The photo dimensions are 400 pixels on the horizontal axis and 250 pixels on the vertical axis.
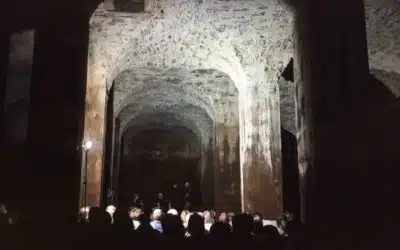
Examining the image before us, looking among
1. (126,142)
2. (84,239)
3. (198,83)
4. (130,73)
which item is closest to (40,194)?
(84,239)

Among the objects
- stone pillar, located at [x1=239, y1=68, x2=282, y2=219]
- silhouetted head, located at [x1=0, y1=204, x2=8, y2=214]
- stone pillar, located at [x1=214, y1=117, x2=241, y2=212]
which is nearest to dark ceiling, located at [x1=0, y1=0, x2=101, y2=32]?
silhouetted head, located at [x1=0, y1=204, x2=8, y2=214]

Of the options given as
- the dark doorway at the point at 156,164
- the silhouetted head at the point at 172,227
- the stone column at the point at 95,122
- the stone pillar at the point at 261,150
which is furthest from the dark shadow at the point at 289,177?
the silhouetted head at the point at 172,227

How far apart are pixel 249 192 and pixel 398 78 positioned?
567 centimetres

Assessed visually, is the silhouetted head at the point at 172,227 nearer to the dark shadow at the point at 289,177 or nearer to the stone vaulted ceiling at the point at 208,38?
the stone vaulted ceiling at the point at 208,38

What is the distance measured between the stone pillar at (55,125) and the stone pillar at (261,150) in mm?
5841

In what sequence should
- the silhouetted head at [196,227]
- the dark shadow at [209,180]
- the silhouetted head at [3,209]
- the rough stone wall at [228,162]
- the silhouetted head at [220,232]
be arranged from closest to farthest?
the silhouetted head at [220,232]
the silhouetted head at [196,227]
the silhouetted head at [3,209]
the rough stone wall at [228,162]
the dark shadow at [209,180]

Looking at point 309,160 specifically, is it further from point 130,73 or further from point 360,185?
point 130,73

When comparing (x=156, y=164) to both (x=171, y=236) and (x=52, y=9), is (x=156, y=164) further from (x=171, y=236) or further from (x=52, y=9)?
(x=171, y=236)

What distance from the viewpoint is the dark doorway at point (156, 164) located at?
25516mm

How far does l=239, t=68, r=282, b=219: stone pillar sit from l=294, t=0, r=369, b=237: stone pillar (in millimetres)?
4310

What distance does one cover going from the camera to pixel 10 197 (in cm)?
681

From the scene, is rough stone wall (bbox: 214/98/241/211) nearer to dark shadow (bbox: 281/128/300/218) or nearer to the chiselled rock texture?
dark shadow (bbox: 281/128/300/218)

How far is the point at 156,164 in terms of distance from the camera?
25.9 meters

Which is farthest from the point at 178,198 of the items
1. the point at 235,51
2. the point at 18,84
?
the point at 235,51
